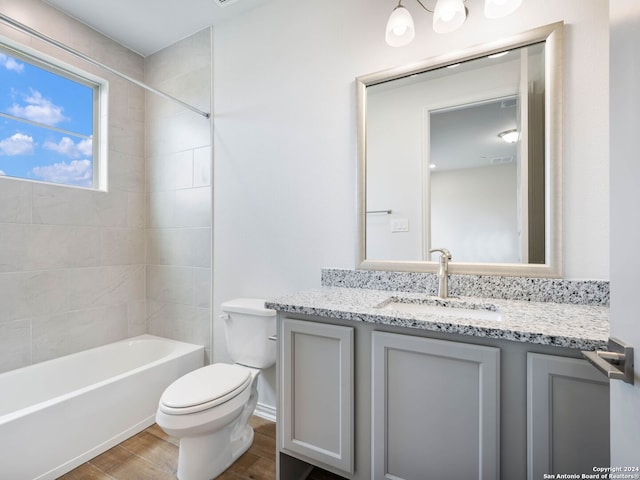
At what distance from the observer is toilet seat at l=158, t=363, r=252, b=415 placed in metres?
1.31

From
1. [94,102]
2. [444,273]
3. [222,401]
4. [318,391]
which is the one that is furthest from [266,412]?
[94,102]

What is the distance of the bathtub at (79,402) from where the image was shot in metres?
1.34

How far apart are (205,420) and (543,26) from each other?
2177 mm

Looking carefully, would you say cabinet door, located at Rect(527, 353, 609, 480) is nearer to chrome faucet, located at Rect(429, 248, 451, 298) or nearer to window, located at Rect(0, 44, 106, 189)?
chrome faucet, located at Rect(429, 248, 451, 298)

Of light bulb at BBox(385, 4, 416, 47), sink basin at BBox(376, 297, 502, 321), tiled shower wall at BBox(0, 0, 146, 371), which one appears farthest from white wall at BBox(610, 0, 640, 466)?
tiled shower wall at BBox(0, 0, 146, 371)

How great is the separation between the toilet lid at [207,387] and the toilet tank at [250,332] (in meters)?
0.17

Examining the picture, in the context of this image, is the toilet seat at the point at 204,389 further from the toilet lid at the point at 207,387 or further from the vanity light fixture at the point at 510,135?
the vanity light fixture at the point at 510,135

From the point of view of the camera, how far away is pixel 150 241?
8.13 feet

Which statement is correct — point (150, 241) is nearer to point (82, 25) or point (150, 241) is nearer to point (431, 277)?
point (82, 25)

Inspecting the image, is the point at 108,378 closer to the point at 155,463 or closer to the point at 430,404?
the point at 155,463

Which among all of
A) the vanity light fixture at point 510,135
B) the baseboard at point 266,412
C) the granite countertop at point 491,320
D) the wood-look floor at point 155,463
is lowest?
the wood-look floor at point 155,463

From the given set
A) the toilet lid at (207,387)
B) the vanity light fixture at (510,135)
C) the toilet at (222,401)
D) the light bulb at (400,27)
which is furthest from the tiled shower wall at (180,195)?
the vanity light fixture at (510,135)

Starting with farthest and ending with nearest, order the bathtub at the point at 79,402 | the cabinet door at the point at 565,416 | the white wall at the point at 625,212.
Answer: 1. the bathtub at the point at 79,402
2. the cabinet door at the point at 565,416
3. the white wall at the point at 625,212

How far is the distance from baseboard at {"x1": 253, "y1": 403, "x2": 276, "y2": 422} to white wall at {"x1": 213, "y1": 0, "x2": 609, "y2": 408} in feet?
0.17
